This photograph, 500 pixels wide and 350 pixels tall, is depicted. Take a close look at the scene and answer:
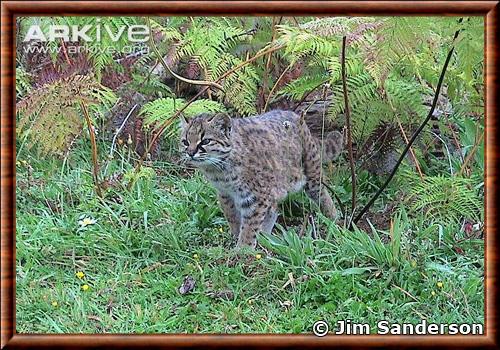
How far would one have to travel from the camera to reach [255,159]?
14.2ft

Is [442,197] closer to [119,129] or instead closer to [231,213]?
[231,213]

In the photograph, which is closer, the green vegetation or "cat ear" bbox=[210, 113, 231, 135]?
the green vegetation

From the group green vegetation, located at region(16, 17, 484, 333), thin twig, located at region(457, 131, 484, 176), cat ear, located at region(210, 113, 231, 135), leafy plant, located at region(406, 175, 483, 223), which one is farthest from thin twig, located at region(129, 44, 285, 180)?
thin twig, located at region(457, 131, 484, 176)

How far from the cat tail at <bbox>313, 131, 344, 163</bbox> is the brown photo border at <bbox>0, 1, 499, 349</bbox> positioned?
3.02 ft

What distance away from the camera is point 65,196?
4035 millimetres

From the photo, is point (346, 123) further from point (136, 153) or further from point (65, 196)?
point (65, 196)

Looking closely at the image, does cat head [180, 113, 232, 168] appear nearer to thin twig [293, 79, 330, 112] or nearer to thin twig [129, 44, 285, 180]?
thin twig [129, 44, 285, 180]

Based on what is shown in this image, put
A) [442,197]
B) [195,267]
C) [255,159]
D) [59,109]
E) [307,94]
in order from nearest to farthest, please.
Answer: [195,267]
[442,197]
[59,109]
[307,94]
[255,159]

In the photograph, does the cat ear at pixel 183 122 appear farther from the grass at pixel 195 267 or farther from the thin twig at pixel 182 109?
the grass at pixel 195 267

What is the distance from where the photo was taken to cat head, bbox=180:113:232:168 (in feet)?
13.7

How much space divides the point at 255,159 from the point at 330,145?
0.36 m

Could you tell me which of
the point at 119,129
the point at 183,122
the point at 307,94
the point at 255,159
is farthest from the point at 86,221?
the point at 307,94
